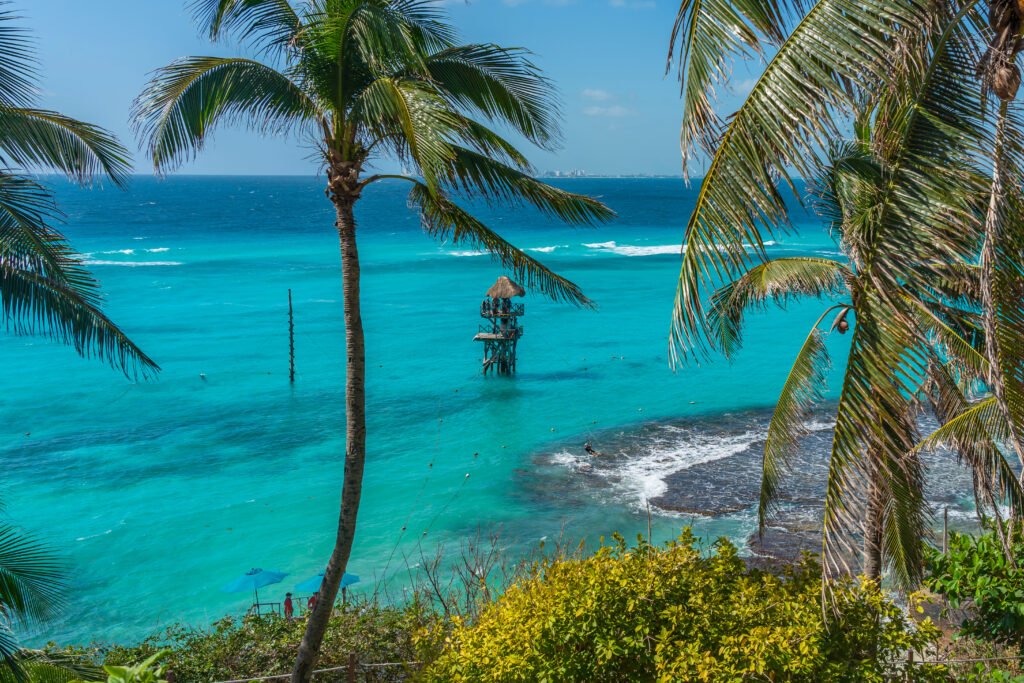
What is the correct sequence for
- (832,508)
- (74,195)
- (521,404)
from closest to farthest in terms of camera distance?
(832,508)
(521,404)
(74,195)

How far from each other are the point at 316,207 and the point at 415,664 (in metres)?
128

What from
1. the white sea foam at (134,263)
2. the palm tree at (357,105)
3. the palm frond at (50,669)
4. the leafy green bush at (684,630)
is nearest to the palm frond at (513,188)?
the palm tree at (357,105)

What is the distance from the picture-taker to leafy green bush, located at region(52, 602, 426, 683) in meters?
9.46

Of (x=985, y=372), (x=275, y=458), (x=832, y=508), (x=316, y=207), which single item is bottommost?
(x=275, y=458)

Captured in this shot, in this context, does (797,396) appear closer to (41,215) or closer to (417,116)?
(417,116)

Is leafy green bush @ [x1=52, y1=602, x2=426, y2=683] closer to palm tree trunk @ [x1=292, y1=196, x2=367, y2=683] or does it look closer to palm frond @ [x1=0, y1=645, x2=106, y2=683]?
palm tree trunk @ [x1=292, y1=196, x2=367, y2=683]

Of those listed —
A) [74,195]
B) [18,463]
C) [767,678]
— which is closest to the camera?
[767,678]

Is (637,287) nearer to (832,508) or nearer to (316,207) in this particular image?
(832,508)

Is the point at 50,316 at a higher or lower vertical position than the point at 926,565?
higher

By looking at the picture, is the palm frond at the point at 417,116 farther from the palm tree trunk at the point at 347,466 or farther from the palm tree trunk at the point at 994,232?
the palm tree trunk at the point at 994,232

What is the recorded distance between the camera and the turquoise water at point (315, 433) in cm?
1897

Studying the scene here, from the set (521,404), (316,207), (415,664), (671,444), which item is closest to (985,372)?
(415,664)

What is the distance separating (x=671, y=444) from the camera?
25.4m

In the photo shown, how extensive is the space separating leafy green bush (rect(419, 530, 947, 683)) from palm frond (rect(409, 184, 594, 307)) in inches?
115
